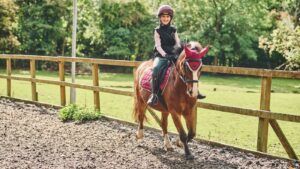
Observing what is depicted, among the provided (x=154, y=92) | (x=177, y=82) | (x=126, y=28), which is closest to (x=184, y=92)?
(x=177, y=82)

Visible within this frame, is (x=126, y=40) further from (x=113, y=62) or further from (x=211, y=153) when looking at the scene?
(x=211, y=153)

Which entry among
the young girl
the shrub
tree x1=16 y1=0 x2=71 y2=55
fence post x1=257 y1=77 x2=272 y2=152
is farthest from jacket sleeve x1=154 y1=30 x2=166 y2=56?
tree x1=16 y1=0 x2=71 y2=55

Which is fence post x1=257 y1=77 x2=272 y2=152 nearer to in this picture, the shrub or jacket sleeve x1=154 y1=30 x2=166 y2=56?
jacket sleeve x1=154 y1=30 x2=166 y2=56

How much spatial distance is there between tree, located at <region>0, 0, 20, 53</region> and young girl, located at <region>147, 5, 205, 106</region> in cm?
2408

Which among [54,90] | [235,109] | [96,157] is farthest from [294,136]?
[54,90]

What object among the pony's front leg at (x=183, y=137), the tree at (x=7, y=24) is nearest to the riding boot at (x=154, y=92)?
the pony's front leg at (x=183, y=137)

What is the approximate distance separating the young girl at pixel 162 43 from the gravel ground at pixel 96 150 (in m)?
0.91

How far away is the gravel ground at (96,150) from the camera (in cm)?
602

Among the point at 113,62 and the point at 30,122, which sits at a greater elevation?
the point at 113,62

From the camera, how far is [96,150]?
22.4 ft

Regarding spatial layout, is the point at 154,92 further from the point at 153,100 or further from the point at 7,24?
the point at 7,24

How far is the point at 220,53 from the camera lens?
34.9 metres

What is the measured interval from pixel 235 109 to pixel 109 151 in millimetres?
2033

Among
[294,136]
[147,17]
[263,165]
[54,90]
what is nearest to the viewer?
[263,165]
